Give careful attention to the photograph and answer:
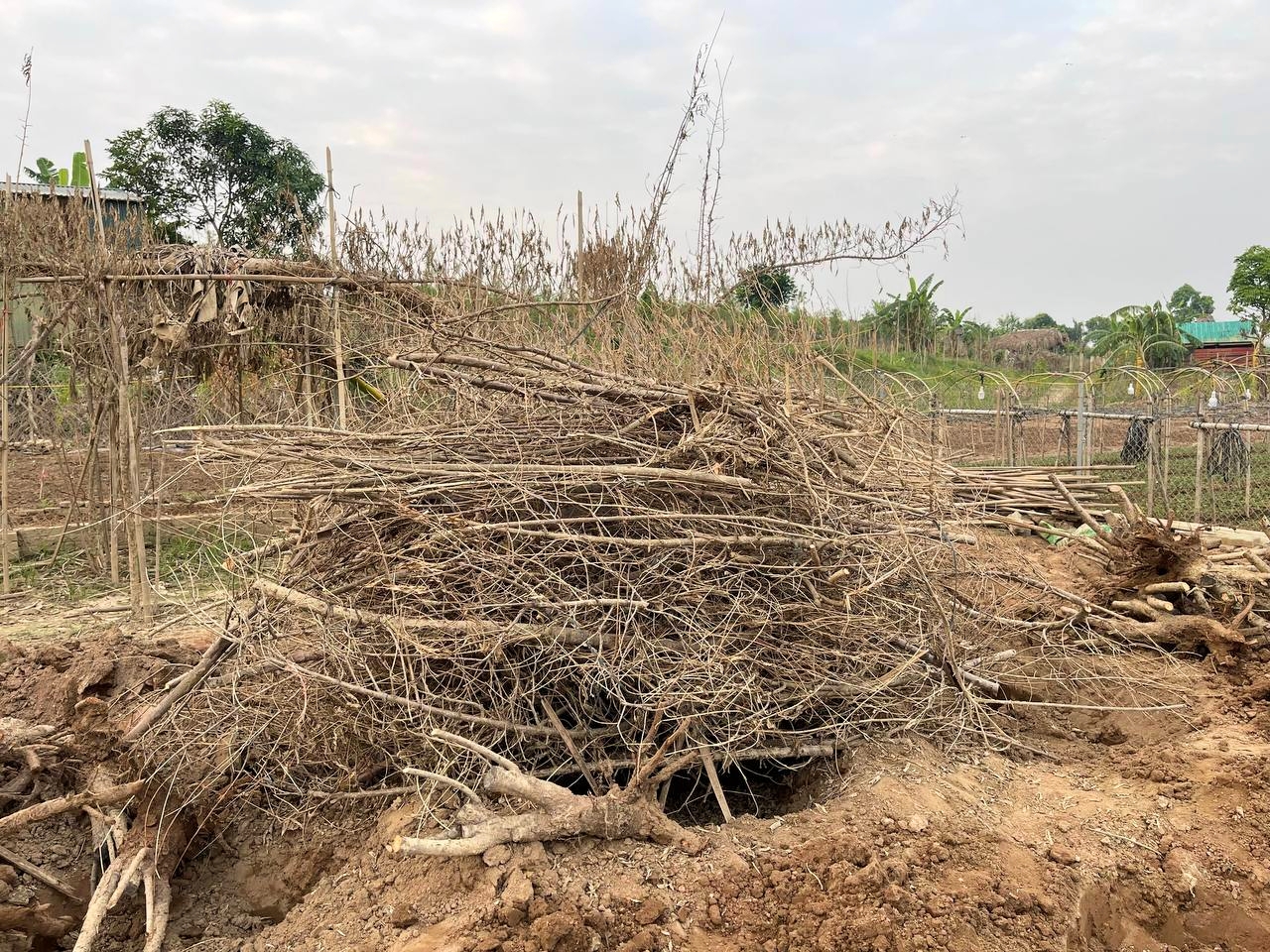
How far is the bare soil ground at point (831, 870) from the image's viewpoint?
239 cm

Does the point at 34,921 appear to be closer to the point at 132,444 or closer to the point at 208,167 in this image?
the point at 132,444

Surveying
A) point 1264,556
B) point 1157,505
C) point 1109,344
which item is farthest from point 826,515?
point 1109,344

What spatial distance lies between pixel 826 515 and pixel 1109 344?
3105cm

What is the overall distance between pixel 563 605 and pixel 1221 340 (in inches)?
1624

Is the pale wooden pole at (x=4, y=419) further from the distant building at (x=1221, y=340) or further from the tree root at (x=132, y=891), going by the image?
the distant building at (x=1221, y=340)

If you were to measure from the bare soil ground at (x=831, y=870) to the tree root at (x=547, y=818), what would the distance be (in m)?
0.05

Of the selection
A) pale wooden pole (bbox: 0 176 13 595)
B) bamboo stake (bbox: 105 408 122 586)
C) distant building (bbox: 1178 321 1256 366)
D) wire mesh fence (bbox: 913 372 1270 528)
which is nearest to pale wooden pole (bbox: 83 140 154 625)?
bamboo stake (bbox: 105 408 122 586)

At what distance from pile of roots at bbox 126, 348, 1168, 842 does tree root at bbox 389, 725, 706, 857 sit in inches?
3.4

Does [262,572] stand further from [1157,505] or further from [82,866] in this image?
[1157,505]

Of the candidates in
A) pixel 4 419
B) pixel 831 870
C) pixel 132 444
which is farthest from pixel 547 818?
pixel 4 419

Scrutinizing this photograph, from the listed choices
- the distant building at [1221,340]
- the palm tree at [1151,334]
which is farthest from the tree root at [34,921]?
the palm tree at [1151,334]

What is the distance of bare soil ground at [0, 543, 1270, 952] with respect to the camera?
94.1 inches

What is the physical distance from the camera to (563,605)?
2938 millimetres

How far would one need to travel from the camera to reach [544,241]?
6.56 m
